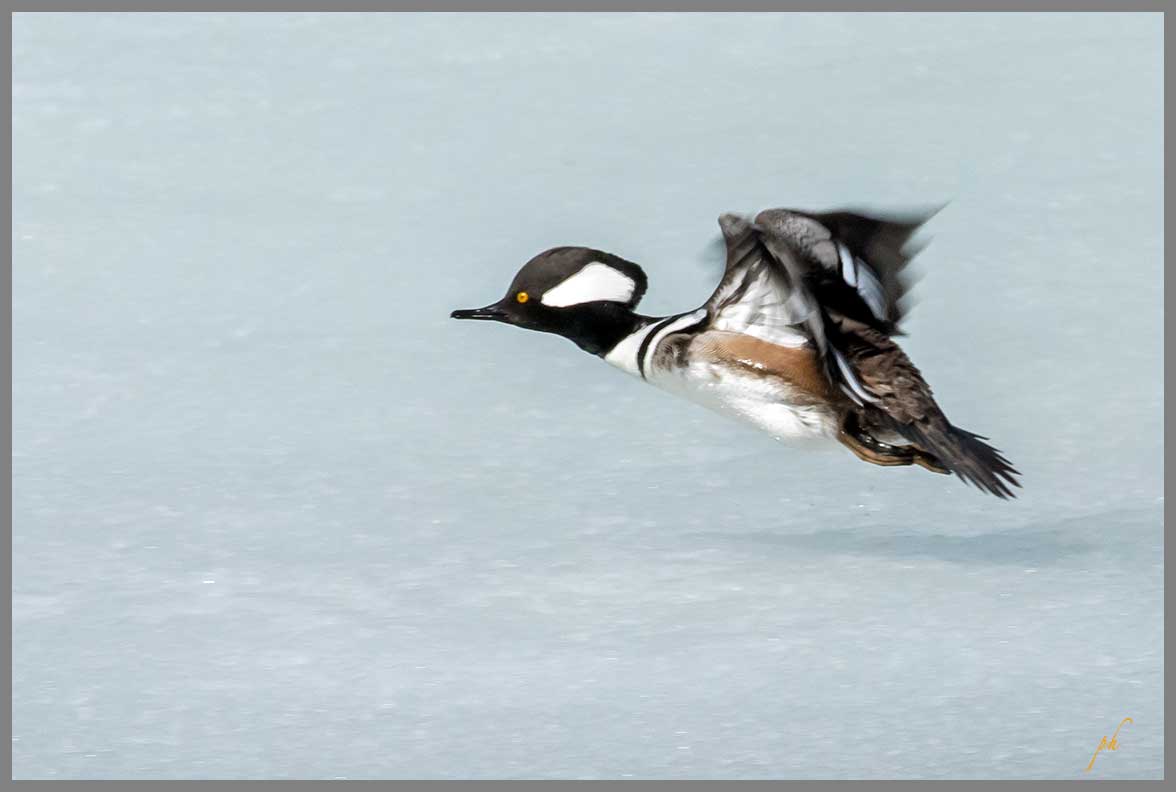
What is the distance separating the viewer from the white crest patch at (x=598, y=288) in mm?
6461

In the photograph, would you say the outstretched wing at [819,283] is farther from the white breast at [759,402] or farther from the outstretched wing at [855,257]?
the white breast at [759,402]

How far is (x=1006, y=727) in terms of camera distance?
480cm

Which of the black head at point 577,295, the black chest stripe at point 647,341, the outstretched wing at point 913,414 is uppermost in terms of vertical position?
Answer: the black head at point 577,295

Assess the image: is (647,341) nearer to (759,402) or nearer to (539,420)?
(759,402)

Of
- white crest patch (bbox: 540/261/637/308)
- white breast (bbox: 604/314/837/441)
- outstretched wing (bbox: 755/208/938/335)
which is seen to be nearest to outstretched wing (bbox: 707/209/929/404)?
outstretched wing (bbox: 755/208/938/335)

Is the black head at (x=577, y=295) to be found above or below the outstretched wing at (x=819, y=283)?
above

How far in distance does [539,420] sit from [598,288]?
68cm

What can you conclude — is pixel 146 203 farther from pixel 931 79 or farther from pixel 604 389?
pixel 931 79

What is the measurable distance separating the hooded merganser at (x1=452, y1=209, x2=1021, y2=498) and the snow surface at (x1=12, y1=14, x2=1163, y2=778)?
1.13 feet

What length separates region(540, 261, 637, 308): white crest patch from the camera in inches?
254

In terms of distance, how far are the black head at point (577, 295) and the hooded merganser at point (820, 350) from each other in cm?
19

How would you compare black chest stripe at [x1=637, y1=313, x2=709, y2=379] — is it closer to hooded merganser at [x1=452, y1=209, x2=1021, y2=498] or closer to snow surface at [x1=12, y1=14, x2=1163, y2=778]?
hooded merganser at [x1=452, y1=209, x2=1021, y2=498]

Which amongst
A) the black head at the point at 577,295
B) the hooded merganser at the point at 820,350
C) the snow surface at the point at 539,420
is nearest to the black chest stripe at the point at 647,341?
the hooded merganser at the point at 820,350

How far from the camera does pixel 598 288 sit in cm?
647
